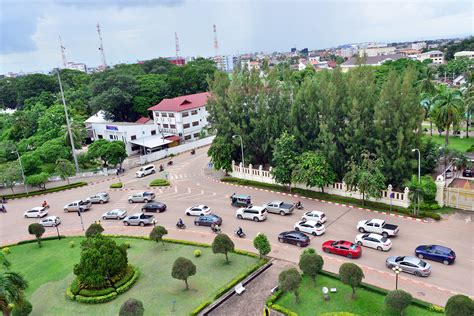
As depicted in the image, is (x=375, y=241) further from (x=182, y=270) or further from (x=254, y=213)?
(x=182, y=270)

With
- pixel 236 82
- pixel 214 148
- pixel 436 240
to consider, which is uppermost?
pixel 236 82

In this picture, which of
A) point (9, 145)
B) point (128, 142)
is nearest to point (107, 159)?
point (128, 142)

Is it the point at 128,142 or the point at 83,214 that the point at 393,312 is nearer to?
the point at 83,214

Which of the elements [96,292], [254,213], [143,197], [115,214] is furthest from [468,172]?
[96,292]

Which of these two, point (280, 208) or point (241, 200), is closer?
point (280, 208)

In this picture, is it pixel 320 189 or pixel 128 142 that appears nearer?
pixel 320 189

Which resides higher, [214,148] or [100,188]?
[214,148]

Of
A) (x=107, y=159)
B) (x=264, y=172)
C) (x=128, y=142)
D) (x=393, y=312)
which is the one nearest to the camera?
(x=393, y=312)
